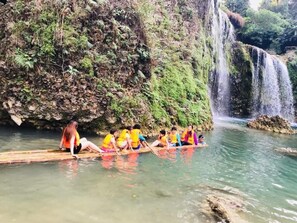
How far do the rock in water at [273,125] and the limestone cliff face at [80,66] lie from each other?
9216mm

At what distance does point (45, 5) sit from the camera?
1391 centimetres

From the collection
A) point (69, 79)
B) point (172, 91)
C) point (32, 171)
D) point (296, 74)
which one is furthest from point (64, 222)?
point (296, 74)

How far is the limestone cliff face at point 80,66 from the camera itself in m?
13.3

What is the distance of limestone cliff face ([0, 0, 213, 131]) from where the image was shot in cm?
1326

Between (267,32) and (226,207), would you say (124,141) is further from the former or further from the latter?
(267,32)

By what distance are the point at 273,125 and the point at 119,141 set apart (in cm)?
1575

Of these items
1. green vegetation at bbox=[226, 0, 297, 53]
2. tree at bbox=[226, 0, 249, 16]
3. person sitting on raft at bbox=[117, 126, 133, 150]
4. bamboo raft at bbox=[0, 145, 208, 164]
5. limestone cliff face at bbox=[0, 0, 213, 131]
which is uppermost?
tree at bbox=[226, 0, 249, 16]

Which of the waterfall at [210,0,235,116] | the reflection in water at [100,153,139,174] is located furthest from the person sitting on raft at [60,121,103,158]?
the waterfall at [210,0,235,116]

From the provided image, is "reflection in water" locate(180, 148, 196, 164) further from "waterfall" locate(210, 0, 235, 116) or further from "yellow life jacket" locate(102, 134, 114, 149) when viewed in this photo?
"waterfall" locate(210, 0, 235, 116)

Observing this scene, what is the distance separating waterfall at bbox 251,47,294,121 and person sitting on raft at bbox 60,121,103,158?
24.7 meters

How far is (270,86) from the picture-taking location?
31.3 metres

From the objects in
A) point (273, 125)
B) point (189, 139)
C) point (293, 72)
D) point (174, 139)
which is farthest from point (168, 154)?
point (293, 72)

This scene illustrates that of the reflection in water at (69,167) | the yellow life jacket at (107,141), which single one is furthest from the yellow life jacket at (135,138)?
the reflection in water at (69,167)

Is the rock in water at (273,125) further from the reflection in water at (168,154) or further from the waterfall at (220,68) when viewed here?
the reflection in water at (168,154)
